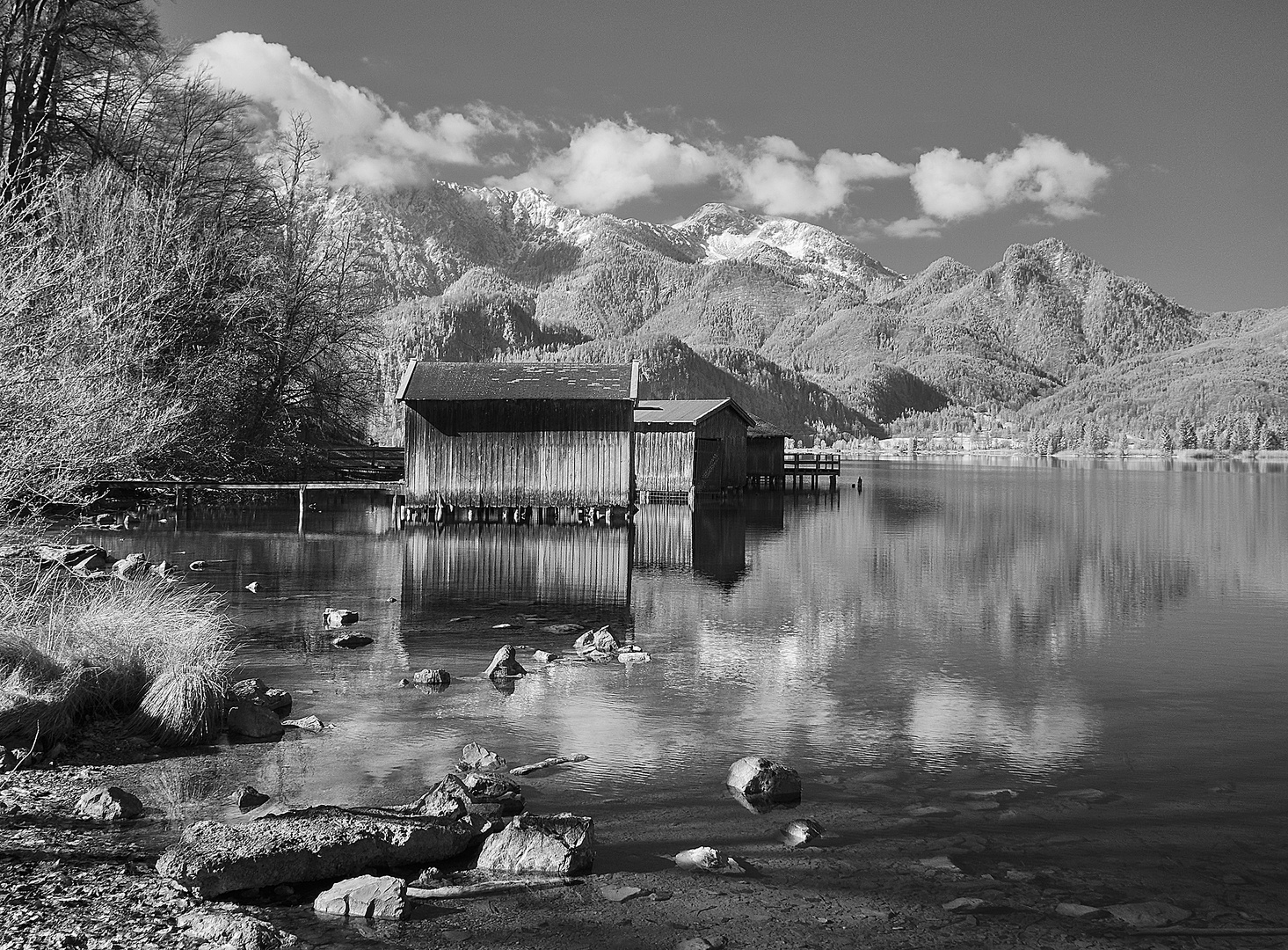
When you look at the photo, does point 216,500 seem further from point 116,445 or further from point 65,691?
point 65,691

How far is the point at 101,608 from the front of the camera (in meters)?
11.2

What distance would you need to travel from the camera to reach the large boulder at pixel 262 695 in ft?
36.8

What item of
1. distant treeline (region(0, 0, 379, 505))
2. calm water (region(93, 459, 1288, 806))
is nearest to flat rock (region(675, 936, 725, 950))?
calm water (region(93, 459, 1288, 806))

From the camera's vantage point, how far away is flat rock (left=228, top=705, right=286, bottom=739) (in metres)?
10.3

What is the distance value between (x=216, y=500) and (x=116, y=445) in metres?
20.3

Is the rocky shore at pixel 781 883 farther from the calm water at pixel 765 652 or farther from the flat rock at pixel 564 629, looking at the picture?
the flat rock at pixel 564 629

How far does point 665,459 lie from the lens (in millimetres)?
47812

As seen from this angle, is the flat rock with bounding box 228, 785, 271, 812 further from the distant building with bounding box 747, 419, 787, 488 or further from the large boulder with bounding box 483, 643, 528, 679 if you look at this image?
the distant building with bounding box 747, 419, 787, 488

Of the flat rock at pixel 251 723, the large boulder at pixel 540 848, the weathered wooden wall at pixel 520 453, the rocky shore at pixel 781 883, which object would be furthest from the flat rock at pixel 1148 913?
the weathered wooden wall at pixel 520 453

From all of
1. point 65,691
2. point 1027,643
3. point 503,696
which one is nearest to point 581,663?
point 503,696

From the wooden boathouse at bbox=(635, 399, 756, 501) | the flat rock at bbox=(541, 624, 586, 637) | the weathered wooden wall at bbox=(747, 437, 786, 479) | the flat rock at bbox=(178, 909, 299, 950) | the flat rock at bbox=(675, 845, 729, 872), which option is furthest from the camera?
the weathered wooden wall at bbox=(747, 437, 786, 479)

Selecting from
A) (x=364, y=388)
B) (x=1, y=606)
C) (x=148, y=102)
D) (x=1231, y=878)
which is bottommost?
(x=1231, y=878)

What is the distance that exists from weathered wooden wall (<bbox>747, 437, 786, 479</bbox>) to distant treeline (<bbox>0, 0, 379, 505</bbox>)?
85.3ft

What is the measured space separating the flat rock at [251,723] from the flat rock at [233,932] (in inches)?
156
